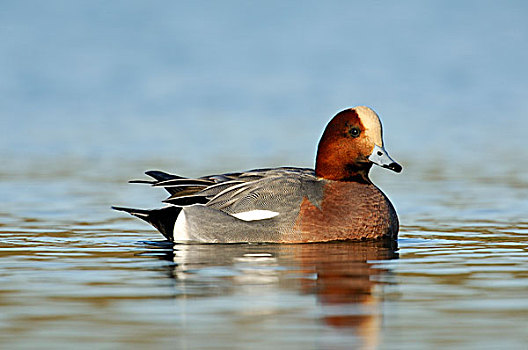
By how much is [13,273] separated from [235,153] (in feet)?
31.0

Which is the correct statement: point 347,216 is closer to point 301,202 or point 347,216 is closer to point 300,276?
point 301,202

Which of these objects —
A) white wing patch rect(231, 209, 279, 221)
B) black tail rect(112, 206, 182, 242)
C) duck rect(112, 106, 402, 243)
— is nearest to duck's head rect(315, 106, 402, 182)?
duck rect(112, 106, 402, 243)

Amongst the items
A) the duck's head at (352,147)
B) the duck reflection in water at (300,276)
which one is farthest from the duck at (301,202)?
the duck reflection in water at (300,276)

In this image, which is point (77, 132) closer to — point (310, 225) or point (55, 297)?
point (310, 225)

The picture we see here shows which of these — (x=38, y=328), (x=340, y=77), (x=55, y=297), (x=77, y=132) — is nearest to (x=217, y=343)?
(x=38, y=328)

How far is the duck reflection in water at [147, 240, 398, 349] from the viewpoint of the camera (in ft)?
19.2

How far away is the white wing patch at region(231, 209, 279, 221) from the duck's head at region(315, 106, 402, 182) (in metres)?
0.73

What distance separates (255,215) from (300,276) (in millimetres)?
2022

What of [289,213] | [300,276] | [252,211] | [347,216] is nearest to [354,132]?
[347,216]

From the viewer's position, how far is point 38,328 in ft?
18.2

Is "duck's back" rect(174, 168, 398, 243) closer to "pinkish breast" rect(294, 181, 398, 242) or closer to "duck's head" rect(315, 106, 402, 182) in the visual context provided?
"pinkish breast" rect(294, 181, 398, 242)

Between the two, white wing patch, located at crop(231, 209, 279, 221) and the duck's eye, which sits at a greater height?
the duck's eye

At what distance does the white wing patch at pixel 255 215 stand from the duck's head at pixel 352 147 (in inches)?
28.7

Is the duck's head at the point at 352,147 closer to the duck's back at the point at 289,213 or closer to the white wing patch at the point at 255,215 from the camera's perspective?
the duck's back at the point at 289,213
